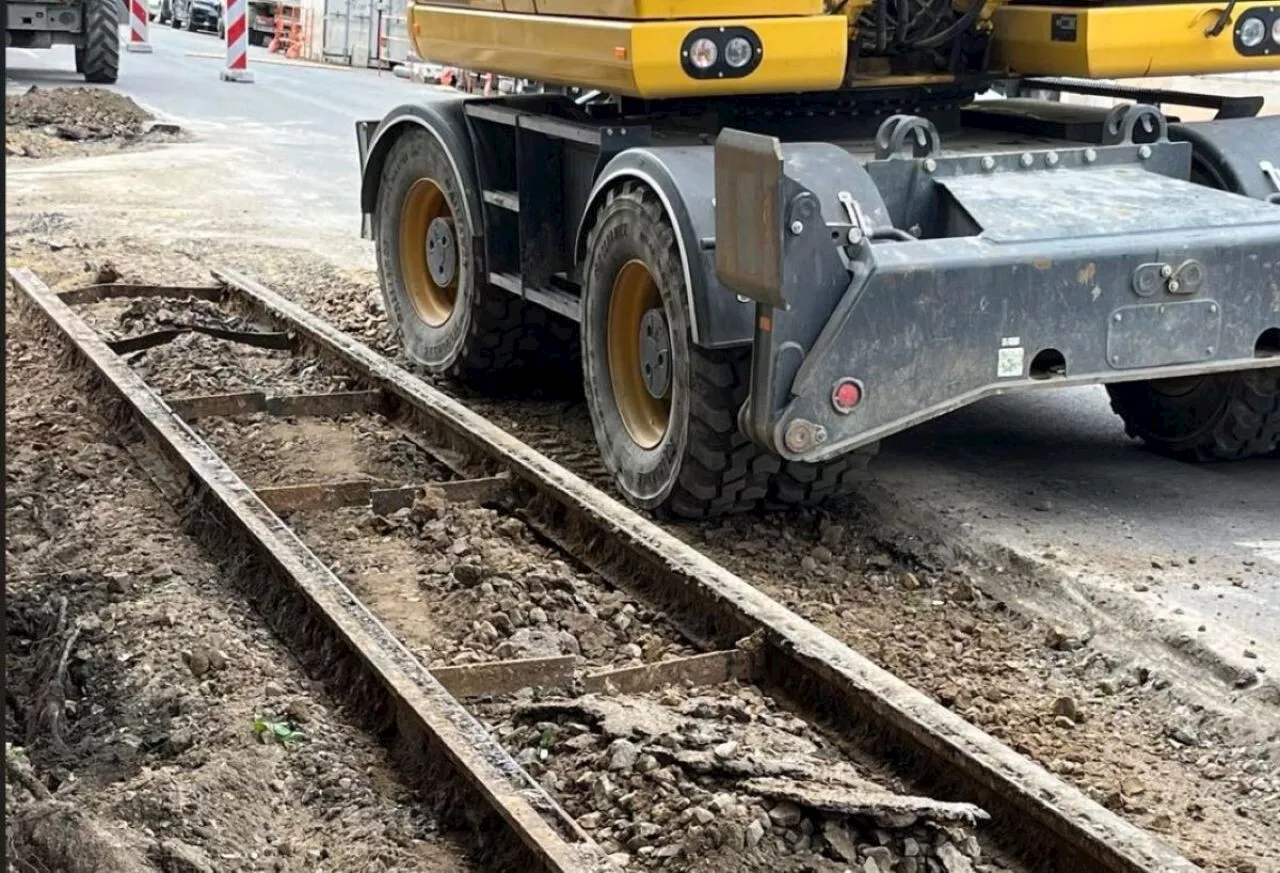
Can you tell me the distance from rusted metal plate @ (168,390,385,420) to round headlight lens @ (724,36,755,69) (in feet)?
8.59

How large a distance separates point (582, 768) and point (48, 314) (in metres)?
6.17

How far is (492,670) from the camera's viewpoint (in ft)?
15.8

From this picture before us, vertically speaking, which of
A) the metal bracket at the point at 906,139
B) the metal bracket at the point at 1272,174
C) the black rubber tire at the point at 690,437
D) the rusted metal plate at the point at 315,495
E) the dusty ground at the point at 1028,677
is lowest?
the rusted metal plate at the point at 315,495

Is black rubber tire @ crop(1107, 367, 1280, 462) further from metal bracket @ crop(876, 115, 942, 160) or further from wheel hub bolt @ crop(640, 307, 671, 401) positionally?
wheel hub bolt @ crop(640, 307, 671, 401)

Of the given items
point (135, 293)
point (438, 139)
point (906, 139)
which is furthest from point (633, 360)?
point (135, 293)

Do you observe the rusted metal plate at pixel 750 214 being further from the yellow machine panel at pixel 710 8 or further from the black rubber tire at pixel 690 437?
the yellow machine panel at pixel 710 8

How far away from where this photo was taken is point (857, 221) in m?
5.62

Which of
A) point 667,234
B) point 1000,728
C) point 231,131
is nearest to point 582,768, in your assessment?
point 1000,728

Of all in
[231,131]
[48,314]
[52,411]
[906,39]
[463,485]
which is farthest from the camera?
[231,131]

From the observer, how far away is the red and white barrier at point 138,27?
34.0 metres

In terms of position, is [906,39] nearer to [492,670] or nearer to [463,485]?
[463,485]

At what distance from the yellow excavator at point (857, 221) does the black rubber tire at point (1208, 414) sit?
0.04 ft

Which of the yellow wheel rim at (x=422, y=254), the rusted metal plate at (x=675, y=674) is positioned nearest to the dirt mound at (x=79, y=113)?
the yellow wheel rim at (x=422, y=254)

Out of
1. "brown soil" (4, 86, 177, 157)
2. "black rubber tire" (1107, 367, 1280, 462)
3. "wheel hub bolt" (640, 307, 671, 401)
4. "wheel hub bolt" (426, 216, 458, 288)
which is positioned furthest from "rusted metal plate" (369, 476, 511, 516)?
"brown soil" (4, 86, 177, 157)
